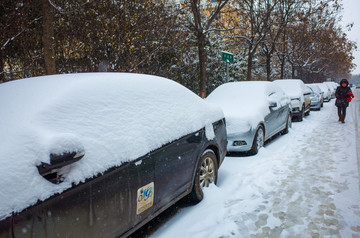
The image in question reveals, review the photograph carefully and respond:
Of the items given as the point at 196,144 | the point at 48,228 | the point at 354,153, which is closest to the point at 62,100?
the point at 48,228

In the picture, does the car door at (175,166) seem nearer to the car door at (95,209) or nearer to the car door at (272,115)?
the car door at (95,209)

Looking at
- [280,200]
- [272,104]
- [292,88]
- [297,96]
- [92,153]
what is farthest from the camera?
[292,88]

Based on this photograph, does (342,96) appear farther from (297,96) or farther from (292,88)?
(292,88)

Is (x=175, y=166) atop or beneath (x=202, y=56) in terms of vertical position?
beneath

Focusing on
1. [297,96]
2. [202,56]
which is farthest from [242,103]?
[297,96]

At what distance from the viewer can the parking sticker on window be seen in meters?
2.45

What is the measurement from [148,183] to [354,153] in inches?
213

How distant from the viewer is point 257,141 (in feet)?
19.7

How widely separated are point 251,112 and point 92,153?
4.60 meters

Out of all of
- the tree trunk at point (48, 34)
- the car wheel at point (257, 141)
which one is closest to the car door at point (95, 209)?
the car wheel at point (257, 141)

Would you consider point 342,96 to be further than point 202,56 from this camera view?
No

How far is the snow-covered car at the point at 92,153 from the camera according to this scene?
1.62 m

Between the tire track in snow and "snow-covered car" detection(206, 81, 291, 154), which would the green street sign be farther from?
the tire track in snow

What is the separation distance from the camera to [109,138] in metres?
2.17
